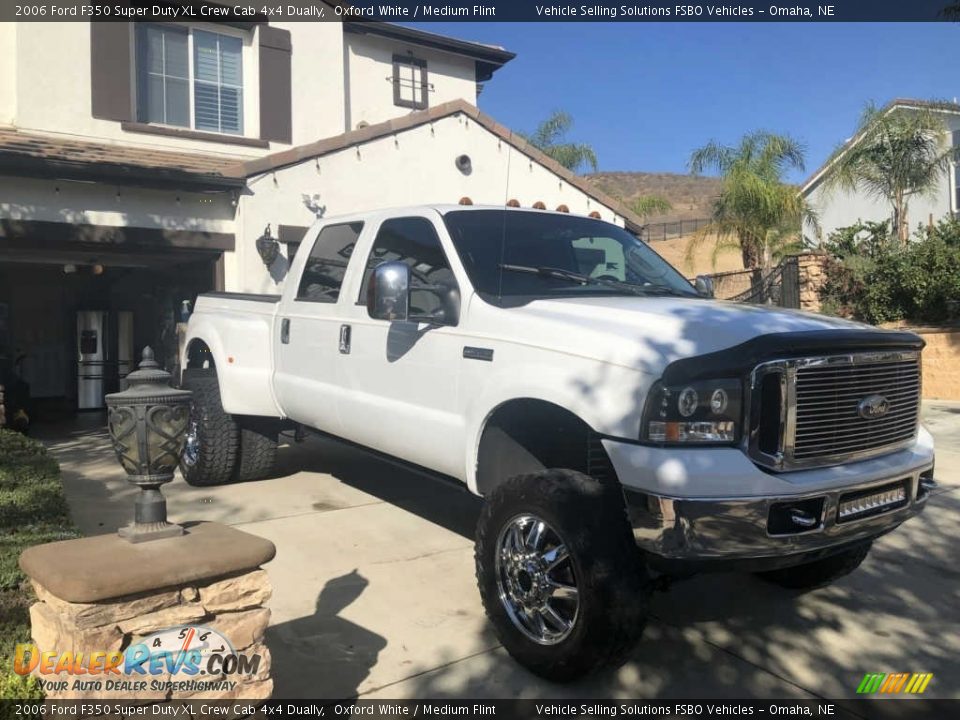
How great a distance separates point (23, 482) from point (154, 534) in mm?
3830

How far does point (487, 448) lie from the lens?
385cm

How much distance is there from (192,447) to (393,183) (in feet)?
A: 19.2

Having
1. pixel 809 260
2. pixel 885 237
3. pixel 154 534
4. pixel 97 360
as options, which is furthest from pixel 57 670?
pixel 885 237

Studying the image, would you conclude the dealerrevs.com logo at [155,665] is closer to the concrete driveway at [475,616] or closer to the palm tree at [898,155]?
the concrete driveway at [475,616]

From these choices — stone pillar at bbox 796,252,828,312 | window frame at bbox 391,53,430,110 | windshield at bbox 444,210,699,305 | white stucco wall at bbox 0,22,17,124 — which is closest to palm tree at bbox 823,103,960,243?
stone pillar at bbox 796,252,828,312

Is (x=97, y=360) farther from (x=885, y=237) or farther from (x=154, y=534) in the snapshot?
(x=885, y=237)

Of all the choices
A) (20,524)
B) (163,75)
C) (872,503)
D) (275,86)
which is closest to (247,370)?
(20,524)

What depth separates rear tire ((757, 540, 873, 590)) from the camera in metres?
4.18

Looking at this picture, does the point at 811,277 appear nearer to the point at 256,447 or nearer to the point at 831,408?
the point at 256,447

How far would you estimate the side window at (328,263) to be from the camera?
530 cm

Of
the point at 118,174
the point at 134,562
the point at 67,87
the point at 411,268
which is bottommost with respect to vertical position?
the point at 134,562

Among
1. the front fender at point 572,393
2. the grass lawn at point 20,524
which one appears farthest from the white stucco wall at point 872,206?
the grass lawn at point 20,524

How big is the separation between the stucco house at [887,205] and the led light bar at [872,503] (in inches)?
662

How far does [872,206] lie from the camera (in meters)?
26.0
